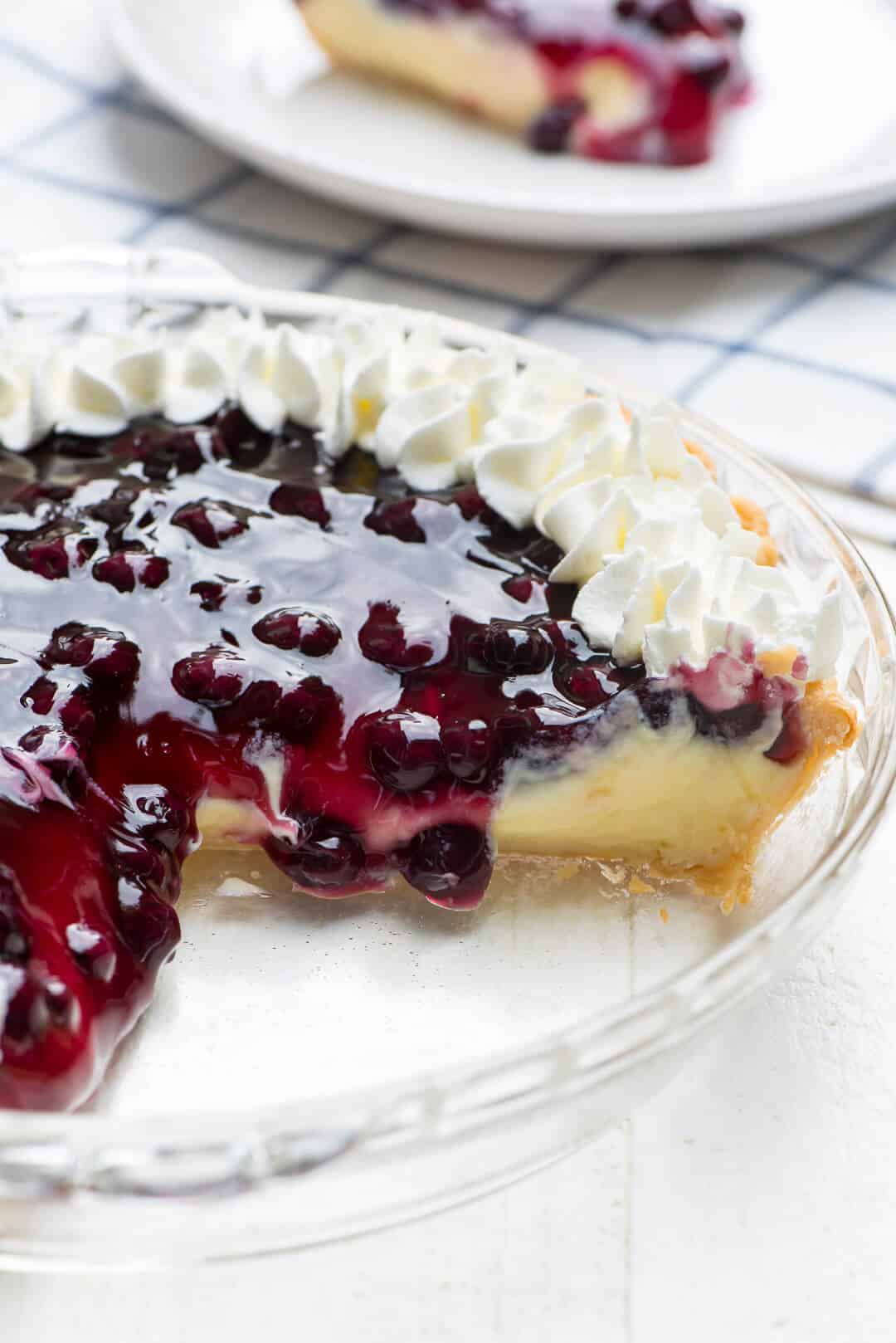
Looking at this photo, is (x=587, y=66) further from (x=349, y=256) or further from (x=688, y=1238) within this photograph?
(x=688, y=1238)

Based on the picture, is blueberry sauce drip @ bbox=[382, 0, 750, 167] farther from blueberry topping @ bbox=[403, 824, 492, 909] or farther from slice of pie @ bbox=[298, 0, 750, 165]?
blueberry topping @ bbox=[403, 824, 492, 909]

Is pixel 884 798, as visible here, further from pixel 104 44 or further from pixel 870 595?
pixel 104 44

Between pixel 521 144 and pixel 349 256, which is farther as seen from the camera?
pixel 521 144

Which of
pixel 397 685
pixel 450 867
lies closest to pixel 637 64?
pixel 397 685

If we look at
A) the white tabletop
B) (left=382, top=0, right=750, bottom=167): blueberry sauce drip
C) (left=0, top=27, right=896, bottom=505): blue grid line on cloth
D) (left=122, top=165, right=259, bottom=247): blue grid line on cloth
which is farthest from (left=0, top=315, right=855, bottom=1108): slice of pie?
(left=382, top=0, right=750, bottom=167): blueberry sauce drip

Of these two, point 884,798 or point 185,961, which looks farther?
point 185,961

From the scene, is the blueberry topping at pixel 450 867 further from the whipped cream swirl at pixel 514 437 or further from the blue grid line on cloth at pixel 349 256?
the blue grid line on cloth at pixel 349 256

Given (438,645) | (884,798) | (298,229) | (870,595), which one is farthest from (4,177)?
(884,798)
